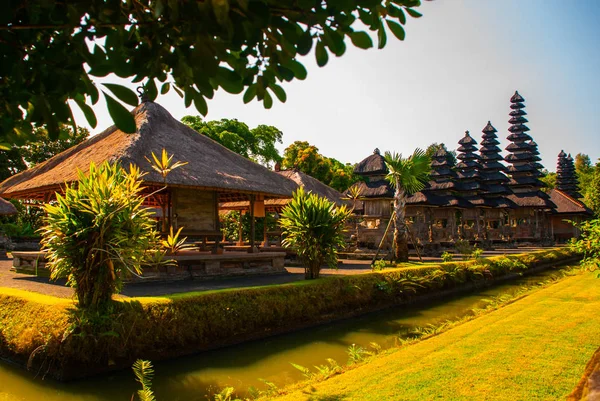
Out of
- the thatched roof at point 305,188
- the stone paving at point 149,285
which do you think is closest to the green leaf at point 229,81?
the stone paving at point 149,285

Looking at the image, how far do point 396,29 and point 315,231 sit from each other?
856 cm

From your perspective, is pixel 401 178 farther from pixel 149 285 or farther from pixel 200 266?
pixel 149 285

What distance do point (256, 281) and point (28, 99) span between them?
32.7 ft

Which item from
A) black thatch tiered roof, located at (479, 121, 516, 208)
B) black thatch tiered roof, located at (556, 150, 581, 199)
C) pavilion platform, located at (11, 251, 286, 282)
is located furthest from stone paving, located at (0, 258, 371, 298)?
black thatch tiered roof, located at (556, 150, 581, 199)

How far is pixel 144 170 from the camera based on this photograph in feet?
39.7

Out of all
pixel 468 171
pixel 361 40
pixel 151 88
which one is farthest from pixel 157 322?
pixel 468 171

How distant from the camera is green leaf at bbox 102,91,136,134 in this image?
6.10 ft

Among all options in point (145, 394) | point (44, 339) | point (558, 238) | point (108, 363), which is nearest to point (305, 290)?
point (108, 363)

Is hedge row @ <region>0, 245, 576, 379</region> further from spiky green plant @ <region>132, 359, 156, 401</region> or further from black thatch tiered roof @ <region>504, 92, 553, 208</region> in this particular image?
black thatch tiered roof @ <region>504, 92, 553, 208</region>

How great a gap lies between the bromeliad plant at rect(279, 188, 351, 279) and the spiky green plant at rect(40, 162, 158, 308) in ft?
15.4

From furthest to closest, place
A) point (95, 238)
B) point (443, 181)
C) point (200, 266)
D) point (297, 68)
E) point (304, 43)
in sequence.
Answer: point (443, 181)
point (200, 266)
point (95, 238)
point (297, 68)
point (304, 43)

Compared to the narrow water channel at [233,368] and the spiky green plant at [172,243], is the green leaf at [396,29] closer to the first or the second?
the narrow water channel at [233,368]

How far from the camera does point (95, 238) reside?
6.54 m

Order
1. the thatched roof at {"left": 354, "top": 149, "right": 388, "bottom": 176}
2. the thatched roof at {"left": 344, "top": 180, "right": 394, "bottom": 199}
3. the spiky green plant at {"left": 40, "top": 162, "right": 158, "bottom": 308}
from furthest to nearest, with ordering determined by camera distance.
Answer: the thatched roof at {"left": 354, "top": 149, "right": 388, "bottom": 176}, the thatched roof at {"left": 344, "top": 180, "right": 394, "bottom": 199}, the spiky green plant at {"left": 40, "top": 162, "right": 158, "bottom": 308}
